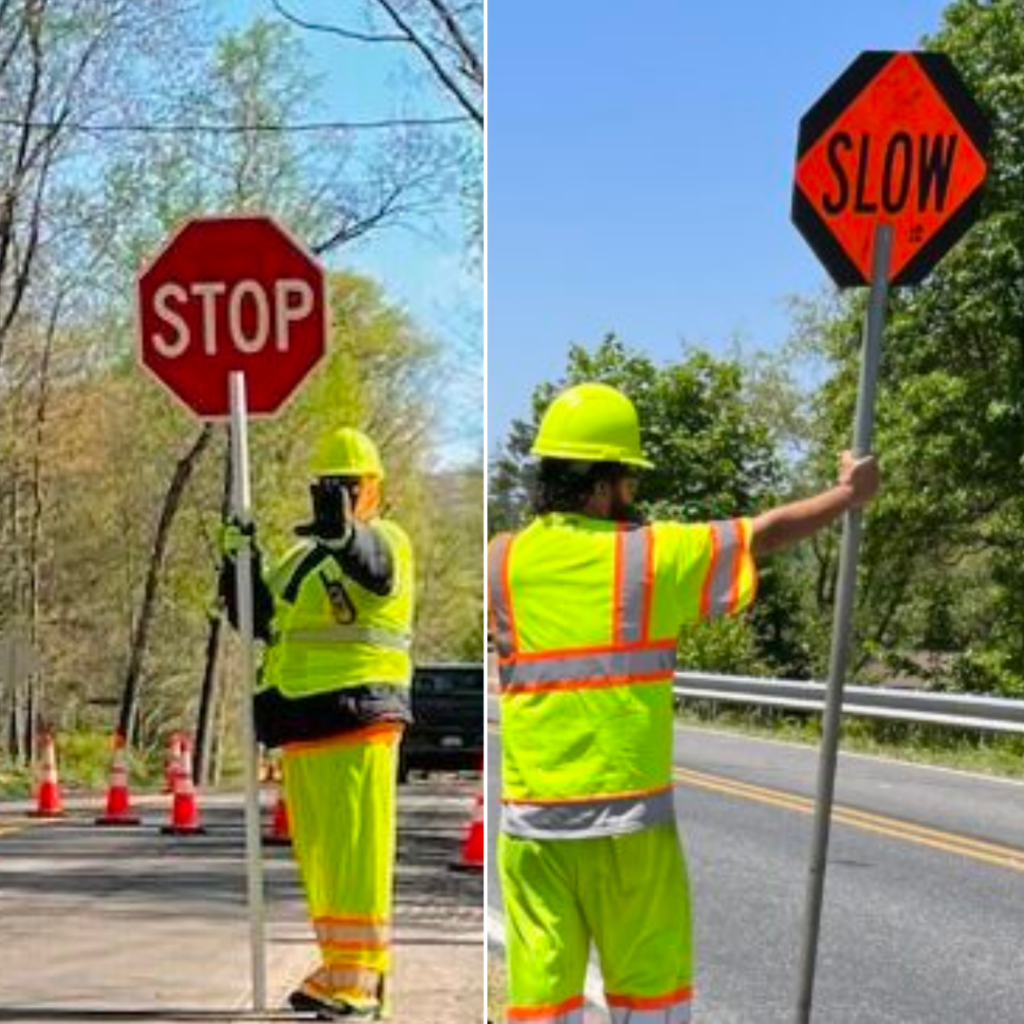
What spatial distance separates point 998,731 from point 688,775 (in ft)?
12.2

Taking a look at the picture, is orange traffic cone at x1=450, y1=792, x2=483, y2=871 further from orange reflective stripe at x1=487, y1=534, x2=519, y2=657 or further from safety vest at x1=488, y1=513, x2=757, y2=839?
safety vest at x1=488, y1=513, x2=757, y2=839

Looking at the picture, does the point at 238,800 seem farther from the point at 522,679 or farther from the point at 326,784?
the point at 522,679

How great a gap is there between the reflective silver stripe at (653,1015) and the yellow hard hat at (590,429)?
1062 mm

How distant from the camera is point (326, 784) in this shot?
7.08 m

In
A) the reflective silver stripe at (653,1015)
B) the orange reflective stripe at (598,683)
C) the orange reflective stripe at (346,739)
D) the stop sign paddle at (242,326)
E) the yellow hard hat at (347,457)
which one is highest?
the stop sign paddle at (242,326)

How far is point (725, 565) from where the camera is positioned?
456 centimetres

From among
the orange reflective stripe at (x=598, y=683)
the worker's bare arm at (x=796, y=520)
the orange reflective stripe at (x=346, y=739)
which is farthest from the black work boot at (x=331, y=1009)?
the worker's bare arm at (x=796, y=520)

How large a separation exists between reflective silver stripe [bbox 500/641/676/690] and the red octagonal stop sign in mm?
2884

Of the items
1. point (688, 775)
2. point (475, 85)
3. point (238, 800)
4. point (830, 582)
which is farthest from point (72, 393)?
point (830, 582)

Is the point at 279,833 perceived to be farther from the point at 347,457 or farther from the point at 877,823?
the point at 347,457

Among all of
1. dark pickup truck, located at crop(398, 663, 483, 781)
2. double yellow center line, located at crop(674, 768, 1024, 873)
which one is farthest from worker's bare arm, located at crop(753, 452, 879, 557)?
dark pickup truck, located at crop(398, 663, 483, 781)

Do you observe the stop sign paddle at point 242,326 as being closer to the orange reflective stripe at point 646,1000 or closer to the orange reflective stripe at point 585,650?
the orange reflective stripe at point 585,650

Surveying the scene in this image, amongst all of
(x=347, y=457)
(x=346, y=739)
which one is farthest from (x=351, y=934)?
(x=347, y=457)

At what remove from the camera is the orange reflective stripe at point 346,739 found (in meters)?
7.06
